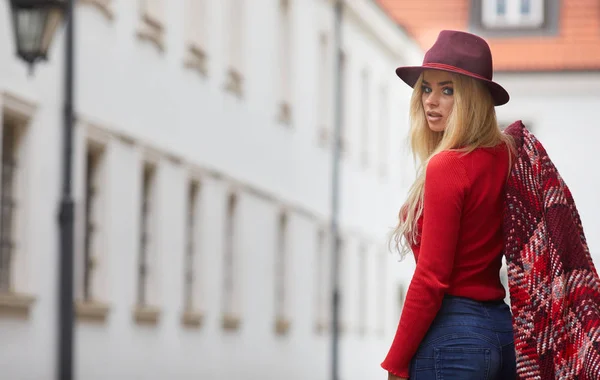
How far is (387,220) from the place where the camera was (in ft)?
140

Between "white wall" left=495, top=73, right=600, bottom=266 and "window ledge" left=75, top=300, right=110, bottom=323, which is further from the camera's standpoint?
"white wall" left=495, top=73, right=600, bottom=266

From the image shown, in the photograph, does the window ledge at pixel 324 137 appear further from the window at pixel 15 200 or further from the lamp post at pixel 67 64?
the lamp post at pixel 67 64

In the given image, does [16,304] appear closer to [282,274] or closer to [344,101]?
[282,274]

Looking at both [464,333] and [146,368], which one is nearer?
[464,333]

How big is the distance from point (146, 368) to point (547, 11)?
928 inches

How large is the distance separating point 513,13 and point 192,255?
1993cm

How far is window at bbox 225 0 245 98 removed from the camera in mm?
26156

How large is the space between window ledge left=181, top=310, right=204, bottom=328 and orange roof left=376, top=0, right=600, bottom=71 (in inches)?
683

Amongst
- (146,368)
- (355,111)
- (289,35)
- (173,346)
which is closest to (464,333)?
(146,368)

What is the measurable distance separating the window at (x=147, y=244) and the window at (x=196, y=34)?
2064 mm

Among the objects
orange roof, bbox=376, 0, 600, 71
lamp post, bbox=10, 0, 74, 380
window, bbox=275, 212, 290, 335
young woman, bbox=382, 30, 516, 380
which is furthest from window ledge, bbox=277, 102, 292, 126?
young woman, bbox=382, 30, 516, 380

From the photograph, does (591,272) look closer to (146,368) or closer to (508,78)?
(146,368)

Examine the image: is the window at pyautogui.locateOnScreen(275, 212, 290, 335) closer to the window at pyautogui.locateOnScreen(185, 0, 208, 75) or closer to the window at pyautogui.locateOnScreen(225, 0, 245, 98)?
the window at pyautogui.locateOnScreen(225, 0, 245, 98)

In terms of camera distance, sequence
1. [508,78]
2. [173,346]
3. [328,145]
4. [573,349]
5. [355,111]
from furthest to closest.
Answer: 1. [508,78]
2. [355,111]
3. [328,145]
4. [173,346]
5. [573,349]
